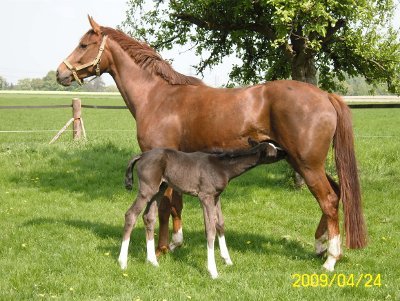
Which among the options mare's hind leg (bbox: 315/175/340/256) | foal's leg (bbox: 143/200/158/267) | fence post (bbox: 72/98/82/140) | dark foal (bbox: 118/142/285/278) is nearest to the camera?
dark foal (bbox: 118/142/285/278)

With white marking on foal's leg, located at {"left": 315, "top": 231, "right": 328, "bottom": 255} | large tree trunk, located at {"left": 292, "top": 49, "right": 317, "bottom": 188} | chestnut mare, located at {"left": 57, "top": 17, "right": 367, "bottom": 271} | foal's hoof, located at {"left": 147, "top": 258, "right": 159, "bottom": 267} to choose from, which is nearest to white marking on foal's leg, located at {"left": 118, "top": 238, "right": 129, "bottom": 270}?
foal's hoof, located at {"left": 147, "top": 258, "right": 159, "bottom": 267}

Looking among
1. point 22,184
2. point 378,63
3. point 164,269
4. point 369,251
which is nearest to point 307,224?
point 369,251

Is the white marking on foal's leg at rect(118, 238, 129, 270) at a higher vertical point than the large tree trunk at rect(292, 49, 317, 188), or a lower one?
lower

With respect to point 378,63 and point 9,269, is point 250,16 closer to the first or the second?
point 378,63

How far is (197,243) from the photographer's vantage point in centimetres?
675

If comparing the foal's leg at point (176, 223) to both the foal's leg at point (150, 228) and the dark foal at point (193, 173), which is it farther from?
the dark foal at point (193, 173)

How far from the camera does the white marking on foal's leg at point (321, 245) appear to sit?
6.14 metres

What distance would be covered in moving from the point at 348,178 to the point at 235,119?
155cm

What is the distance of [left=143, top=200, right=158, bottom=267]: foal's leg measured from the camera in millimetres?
5723

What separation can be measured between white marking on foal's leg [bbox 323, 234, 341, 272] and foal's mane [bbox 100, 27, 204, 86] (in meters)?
2.77

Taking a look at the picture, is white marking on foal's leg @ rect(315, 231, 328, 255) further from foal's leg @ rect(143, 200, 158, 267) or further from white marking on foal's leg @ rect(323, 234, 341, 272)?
foal's leg @ rect(143, 200, 158, 267)

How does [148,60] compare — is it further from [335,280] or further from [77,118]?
[77,118]

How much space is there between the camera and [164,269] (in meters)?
5.54

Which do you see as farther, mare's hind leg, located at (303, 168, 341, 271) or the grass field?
mare's hind leg, located at (303, 168, 341, 271)
